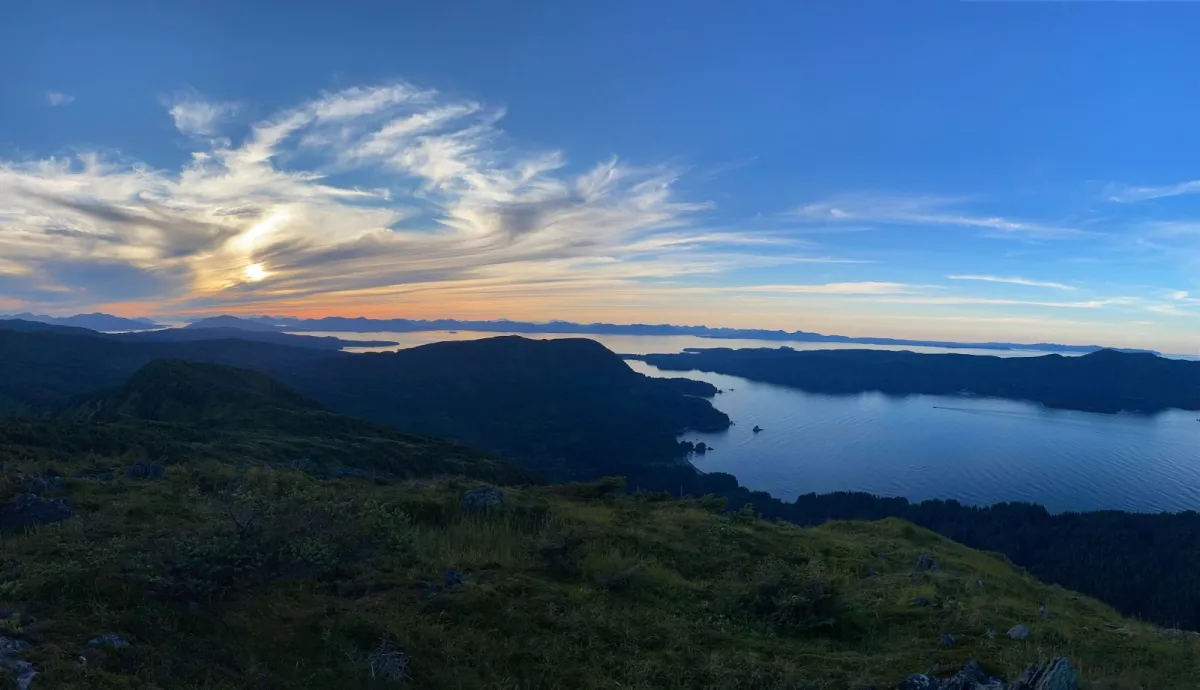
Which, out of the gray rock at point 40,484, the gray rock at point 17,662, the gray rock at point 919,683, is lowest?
the gray rock at point 919,683

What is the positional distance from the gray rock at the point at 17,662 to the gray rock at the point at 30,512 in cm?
715

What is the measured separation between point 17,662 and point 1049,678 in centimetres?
1078

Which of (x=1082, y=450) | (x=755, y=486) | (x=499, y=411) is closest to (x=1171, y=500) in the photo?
(x=1082, y=450)

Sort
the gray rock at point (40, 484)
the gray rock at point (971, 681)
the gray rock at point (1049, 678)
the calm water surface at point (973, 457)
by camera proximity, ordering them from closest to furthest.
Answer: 1. the gray rock at point (1049, 678)
2. the gray rock at point (971, 681)
3. the gray rock at point (40, 484)
4. the calm water surface at point (973, 457)

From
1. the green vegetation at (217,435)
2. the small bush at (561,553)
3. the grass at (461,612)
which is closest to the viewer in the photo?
the grass at (461,612)

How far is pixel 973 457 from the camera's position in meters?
136

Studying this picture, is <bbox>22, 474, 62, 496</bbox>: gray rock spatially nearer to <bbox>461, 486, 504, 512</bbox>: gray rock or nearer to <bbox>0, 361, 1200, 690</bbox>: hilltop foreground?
<bbox>0, 361, 1200, 690</bbox>: hilltop foreground

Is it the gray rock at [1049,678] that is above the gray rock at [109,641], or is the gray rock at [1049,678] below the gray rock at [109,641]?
below

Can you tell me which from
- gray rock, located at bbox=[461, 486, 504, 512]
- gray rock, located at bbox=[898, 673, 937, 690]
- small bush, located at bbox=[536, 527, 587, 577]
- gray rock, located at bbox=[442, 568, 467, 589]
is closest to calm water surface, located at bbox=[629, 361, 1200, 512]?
gray rock, located at bbox=[461, 486, 504, 512]

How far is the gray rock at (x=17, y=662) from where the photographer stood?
5.39 metres

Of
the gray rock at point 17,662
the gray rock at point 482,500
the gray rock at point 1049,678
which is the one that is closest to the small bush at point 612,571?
the gray rock at point 482,500

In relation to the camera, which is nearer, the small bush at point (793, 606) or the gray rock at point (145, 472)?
the small bush at point (793, 606)

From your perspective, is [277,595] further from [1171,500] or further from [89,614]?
[1171,500]

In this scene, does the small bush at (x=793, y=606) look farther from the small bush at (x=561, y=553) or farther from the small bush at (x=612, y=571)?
the small bush at (x=561, y=553)
